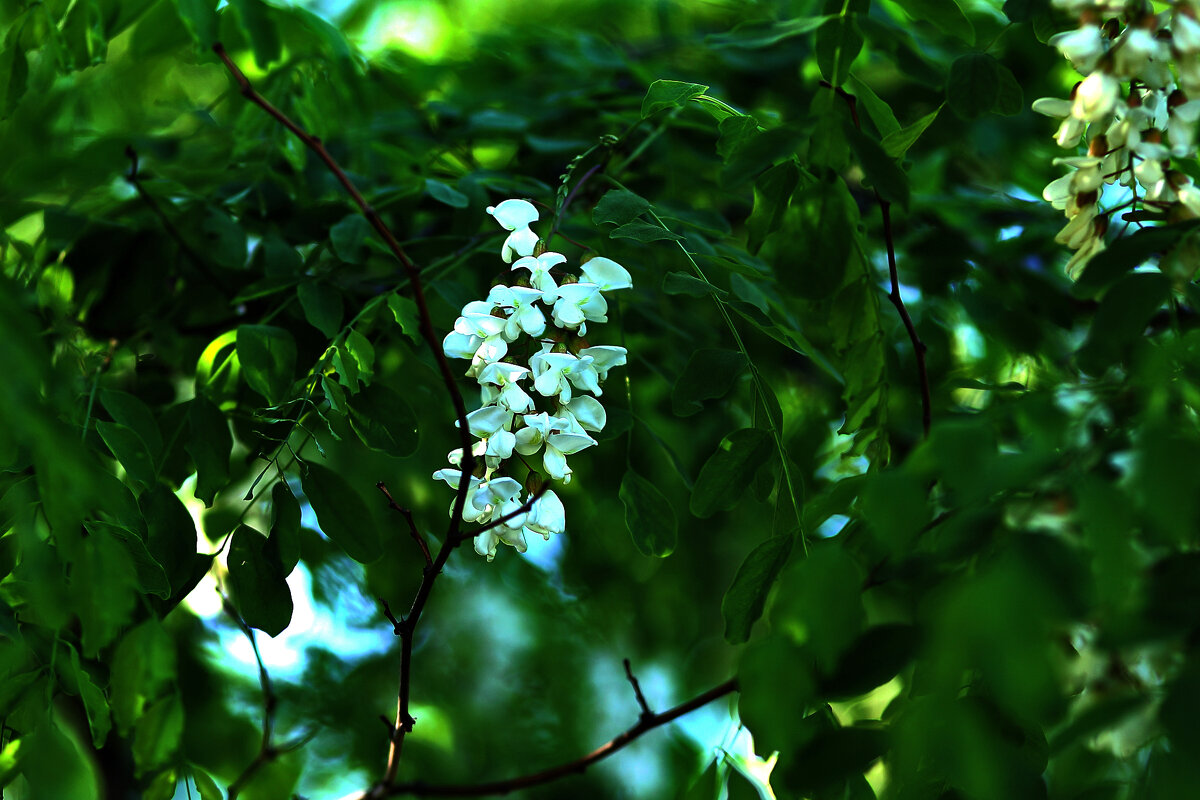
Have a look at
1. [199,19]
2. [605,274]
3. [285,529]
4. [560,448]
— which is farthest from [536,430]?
[199,19]

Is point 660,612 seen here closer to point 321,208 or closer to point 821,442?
point 821,442

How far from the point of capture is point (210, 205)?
1.10 metres

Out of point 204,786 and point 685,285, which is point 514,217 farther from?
point 204,786

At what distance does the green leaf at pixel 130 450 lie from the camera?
766mm

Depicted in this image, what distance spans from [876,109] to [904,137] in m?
0.05

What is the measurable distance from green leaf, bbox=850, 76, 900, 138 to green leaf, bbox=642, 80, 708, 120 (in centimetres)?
14

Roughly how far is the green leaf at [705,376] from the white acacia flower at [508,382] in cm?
15

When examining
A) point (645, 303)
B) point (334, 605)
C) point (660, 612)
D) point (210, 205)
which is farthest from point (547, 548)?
point (210, 205)

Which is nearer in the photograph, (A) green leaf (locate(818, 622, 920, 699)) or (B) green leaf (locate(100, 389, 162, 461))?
(A) green leaf (locate(818, 622, 920, 699))

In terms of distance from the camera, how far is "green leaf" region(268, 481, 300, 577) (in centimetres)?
79

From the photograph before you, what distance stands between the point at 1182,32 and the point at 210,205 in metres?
0.99

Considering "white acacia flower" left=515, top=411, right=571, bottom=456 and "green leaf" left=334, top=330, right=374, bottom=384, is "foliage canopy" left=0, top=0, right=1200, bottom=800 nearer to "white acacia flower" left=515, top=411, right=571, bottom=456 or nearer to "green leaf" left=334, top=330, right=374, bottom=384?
"green leaf" left=334, top=330, right=374, bottom=384

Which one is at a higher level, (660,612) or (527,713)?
(660,612)

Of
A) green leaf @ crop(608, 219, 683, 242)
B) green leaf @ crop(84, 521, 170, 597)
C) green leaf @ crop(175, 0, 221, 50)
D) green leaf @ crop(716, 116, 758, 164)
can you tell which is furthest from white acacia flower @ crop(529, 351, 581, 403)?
green leaf @ crop(175, 0, 221, 50)
